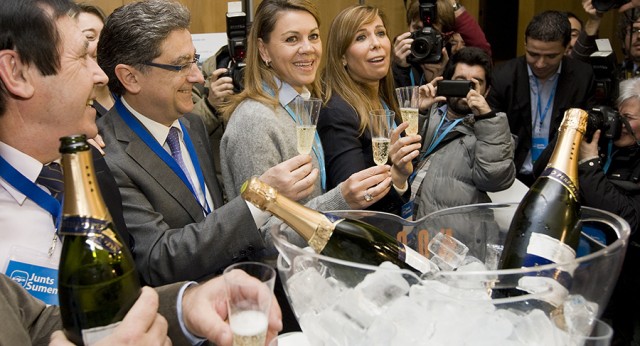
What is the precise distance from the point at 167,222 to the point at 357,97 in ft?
3.59

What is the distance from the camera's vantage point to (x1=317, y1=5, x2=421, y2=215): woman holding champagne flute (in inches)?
85.0

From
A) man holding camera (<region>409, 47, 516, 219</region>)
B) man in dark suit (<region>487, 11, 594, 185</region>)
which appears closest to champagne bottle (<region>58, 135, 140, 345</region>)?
man holding camera (<region>409, 47, 516, 219</region>)

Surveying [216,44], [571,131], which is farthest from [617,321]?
[216,44]

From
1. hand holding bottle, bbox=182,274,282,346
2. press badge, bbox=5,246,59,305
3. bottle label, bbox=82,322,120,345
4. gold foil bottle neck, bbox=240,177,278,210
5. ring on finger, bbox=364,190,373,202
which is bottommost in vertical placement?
ring on finger, bbox=364,190,373,202

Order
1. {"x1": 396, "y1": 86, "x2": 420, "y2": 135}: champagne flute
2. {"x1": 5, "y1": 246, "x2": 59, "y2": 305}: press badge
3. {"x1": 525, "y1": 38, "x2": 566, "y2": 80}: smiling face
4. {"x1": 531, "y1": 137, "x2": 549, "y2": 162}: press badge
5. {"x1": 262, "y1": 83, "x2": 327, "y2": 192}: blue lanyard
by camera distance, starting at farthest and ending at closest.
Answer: {"x1": 531, "y1": 137, "x2": 549, "y2": 162}: press badge < {"x1": 525, "y1": 38, "x2": 566, "y2": 80}: smiling face < {"x1": 262, "y1": 83, "x2": 327, "y2": 192}: blue lanyard < {"x1": 396, "y1": 86, "x2": 420, "y2": 135}: champagne flute < {"x1": 5, "y1": 246, "x2": 59, "y2": 305}: press badge

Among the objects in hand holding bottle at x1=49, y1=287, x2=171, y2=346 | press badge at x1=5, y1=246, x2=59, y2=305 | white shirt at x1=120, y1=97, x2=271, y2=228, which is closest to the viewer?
hand holding bottle at x1=49, y1=287, x2=171, y2=346

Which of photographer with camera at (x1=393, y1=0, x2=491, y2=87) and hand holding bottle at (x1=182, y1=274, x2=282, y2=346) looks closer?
hand holding bottle at (x1=182, y1=274, x2=282, y2=346)

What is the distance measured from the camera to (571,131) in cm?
101

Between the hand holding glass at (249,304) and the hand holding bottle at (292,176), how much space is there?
78 centimetres

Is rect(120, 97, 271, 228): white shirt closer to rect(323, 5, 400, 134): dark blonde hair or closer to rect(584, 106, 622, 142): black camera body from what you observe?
rect(323, 5, 400, 134): dark blonde hair

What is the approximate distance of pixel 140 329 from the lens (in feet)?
2.58

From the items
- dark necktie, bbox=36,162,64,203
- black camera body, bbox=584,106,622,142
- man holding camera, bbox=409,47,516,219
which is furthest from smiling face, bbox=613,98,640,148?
dark necktie, bbox=36,162,64,203

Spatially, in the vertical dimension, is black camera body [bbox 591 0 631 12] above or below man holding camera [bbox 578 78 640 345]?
above

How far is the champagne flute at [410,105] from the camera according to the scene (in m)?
2.02
